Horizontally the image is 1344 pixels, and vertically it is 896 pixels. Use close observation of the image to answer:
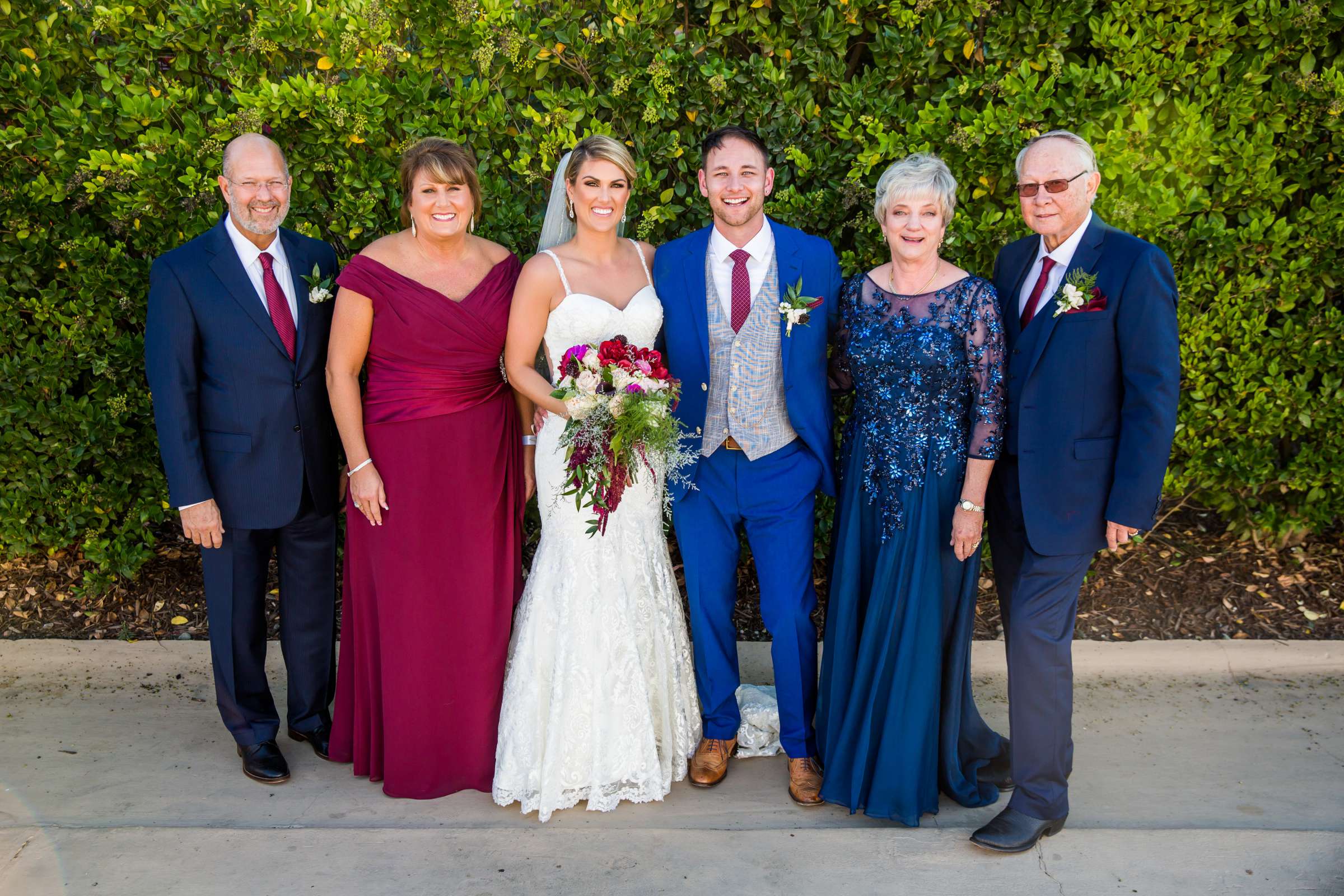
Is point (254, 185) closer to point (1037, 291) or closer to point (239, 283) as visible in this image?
point (239, 283)

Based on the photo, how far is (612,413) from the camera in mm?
3322

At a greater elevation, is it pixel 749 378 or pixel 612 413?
pixel 749 378

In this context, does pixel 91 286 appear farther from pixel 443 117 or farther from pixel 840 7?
pixel 840 7

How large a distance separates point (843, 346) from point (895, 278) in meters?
0.32

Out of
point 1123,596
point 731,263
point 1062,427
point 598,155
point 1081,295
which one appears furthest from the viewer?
point 1123,596

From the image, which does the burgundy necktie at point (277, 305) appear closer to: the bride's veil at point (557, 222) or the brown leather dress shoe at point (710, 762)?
the bride's veil at point (557, 222)

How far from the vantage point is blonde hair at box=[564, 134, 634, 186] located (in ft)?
11.9

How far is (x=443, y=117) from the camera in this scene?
4.50 m

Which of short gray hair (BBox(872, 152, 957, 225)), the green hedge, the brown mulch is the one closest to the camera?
short gray hair (BBox(872, 152, 957, 225))

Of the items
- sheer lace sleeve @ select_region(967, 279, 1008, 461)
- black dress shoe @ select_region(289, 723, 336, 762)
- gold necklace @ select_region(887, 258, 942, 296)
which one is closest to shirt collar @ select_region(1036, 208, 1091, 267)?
sheer lace sleeve @ select_region(967, 279, 1008, 461)

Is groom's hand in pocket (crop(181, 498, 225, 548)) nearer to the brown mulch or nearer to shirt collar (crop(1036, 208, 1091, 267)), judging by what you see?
the brown mulch

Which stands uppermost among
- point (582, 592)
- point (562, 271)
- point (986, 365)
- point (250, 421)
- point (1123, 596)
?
point (562, 271)

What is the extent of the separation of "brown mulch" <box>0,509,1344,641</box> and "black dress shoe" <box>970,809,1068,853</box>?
1.65 metres

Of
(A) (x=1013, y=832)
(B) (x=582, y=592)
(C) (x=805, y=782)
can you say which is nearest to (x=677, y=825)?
(C) (x=805, y=782)
